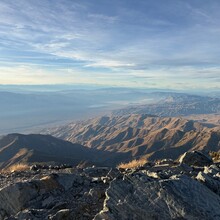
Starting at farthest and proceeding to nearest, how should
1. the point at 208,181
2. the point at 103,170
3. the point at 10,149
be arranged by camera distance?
the point at 10,149 → the point at 103,170 → the point at 208,181

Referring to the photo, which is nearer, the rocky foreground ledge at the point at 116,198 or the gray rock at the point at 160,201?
the gray rock at the point at 160,201

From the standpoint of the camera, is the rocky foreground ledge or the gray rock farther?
the rocky foreground ledge

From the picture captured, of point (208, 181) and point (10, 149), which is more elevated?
point (208, 181)

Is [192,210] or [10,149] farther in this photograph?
[10,149]

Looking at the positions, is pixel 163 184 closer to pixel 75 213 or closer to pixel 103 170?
pixel 75 213

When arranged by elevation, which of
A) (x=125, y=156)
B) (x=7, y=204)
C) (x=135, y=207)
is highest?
(x=135, y=207)

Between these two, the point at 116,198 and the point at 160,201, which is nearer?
the point at 160,201

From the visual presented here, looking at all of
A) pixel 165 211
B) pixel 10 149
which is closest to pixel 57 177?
pixel 165 211

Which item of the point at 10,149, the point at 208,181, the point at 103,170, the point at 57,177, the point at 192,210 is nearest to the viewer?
the point at 192,210
